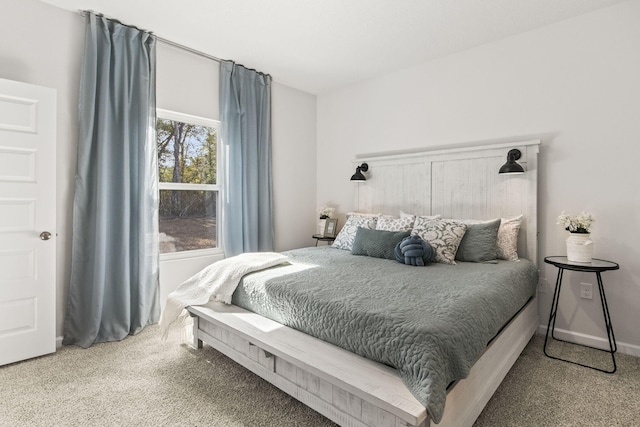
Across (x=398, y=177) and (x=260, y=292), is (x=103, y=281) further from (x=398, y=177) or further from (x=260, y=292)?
(x=398, y=177)

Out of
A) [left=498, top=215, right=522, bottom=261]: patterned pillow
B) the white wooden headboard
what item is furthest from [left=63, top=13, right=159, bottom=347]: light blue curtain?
[left=498, top=215, right=522, bottom=261]: patterned pillow

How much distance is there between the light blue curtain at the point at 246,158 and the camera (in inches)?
141

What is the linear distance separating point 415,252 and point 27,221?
2.77 m

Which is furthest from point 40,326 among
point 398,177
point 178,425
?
point 398,177

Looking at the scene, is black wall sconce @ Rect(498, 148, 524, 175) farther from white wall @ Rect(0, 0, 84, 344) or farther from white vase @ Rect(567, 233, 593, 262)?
white wall @ Rect(0, 0, 84, 344)

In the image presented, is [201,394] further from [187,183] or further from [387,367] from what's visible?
[187,183]

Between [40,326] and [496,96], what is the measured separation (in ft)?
13.5

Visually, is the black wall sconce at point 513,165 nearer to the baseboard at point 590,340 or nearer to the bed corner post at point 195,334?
the baseboard at point 590,340

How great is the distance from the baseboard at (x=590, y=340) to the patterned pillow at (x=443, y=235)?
3.45 ft

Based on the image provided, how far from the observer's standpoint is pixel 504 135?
305 centimetres

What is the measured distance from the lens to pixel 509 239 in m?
2.82

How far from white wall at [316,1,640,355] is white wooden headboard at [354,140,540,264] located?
5.2 inches

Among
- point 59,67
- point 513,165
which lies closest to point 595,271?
point 513,165

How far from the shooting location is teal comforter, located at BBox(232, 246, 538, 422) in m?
1.39
